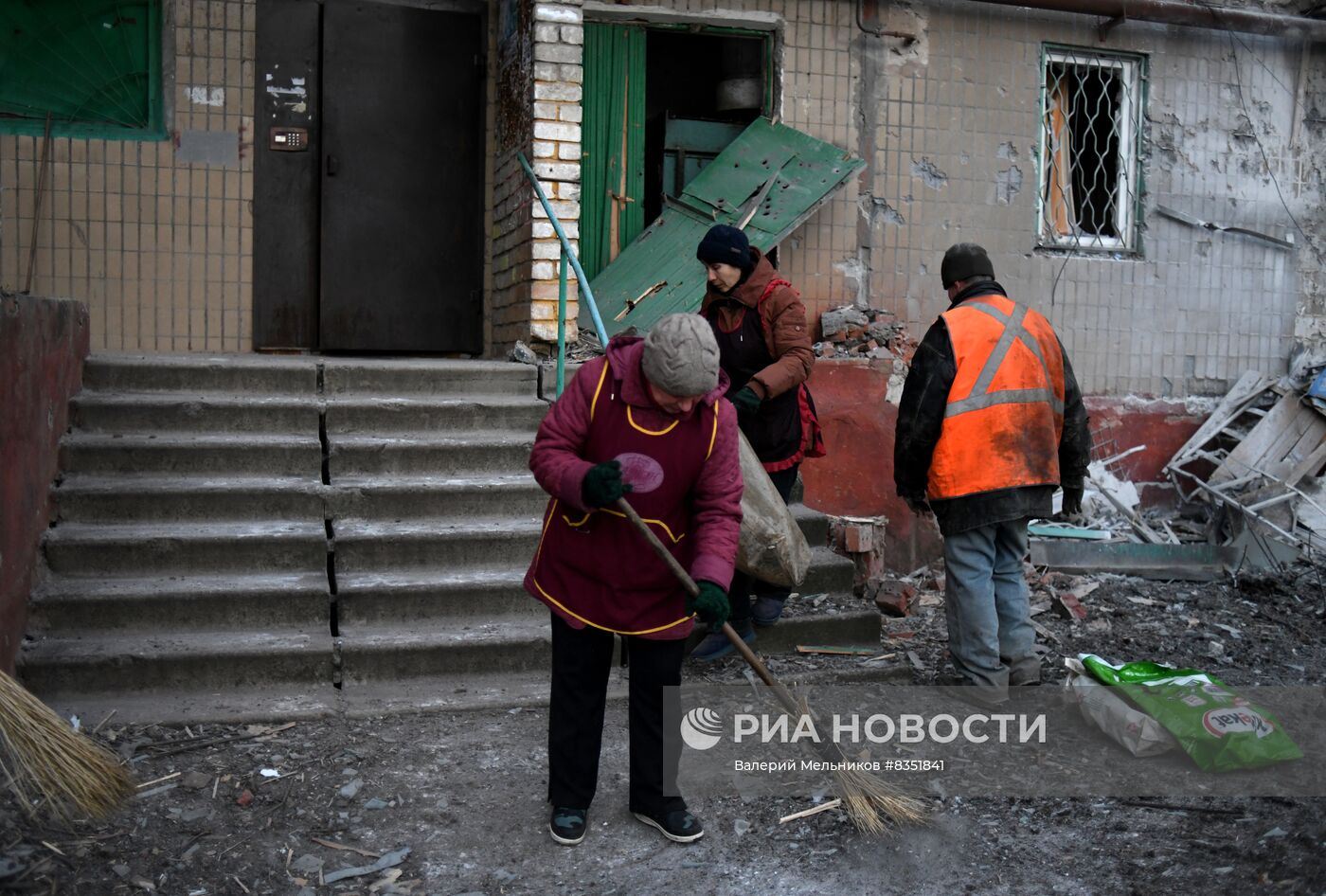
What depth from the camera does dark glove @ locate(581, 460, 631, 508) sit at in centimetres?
314

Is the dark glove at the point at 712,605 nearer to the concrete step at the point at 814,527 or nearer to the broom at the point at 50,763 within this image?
the broom at the point at 50,763

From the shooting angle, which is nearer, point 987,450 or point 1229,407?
point 987,450

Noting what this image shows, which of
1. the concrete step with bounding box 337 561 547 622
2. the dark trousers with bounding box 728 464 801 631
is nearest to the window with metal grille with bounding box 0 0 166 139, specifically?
the concrete step with bounding box 337 561 547 622

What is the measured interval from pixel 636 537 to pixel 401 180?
15.2ft

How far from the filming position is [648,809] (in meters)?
3.60

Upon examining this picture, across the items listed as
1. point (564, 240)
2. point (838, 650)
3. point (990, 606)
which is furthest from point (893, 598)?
point (564, 240)

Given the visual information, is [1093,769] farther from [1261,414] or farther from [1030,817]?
[1261,414]

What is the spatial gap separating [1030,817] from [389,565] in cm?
280

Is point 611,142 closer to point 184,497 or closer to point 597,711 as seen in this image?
point 184,497

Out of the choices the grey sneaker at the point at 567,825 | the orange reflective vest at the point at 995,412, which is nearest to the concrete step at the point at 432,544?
the grey sneaker at the point at 567,825

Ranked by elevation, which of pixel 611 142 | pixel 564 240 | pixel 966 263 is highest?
pixel 611 142

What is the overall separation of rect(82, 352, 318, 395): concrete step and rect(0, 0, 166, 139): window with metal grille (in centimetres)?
172

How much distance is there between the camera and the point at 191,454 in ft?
17.0

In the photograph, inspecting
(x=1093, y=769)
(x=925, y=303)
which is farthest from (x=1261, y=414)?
(x=1093, y=769)
